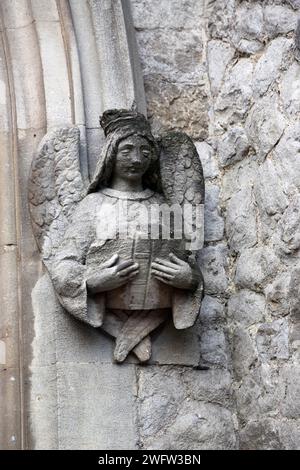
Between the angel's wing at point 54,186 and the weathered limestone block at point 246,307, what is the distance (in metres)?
0.76

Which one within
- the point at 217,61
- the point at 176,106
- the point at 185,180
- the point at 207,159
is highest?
the point at 217,61

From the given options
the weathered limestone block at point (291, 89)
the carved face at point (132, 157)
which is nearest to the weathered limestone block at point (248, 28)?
the weathered limestone block at point (291, 89)

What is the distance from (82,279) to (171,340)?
474mm

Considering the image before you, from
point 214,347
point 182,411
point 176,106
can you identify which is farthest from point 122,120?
point 182,411

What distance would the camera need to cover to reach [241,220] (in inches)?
226

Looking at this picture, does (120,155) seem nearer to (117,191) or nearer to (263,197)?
(117,191)

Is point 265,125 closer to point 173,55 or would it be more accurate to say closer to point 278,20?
point 278,20

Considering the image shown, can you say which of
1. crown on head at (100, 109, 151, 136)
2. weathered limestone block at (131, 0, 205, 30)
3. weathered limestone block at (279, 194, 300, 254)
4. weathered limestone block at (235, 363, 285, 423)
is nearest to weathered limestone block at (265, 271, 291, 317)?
weathered limestone block at (279, 194, 300, 254)

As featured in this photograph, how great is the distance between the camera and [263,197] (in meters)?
5.59

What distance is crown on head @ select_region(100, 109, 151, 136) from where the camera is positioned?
5.53m

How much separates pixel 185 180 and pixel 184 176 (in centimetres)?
2

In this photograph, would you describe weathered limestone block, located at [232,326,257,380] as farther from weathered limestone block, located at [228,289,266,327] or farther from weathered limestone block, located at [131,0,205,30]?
weathered limestone block, located at [131,0,205,30]

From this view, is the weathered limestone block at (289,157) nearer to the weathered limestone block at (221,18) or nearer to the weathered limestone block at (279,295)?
the weathered limestone block at (279,295)
